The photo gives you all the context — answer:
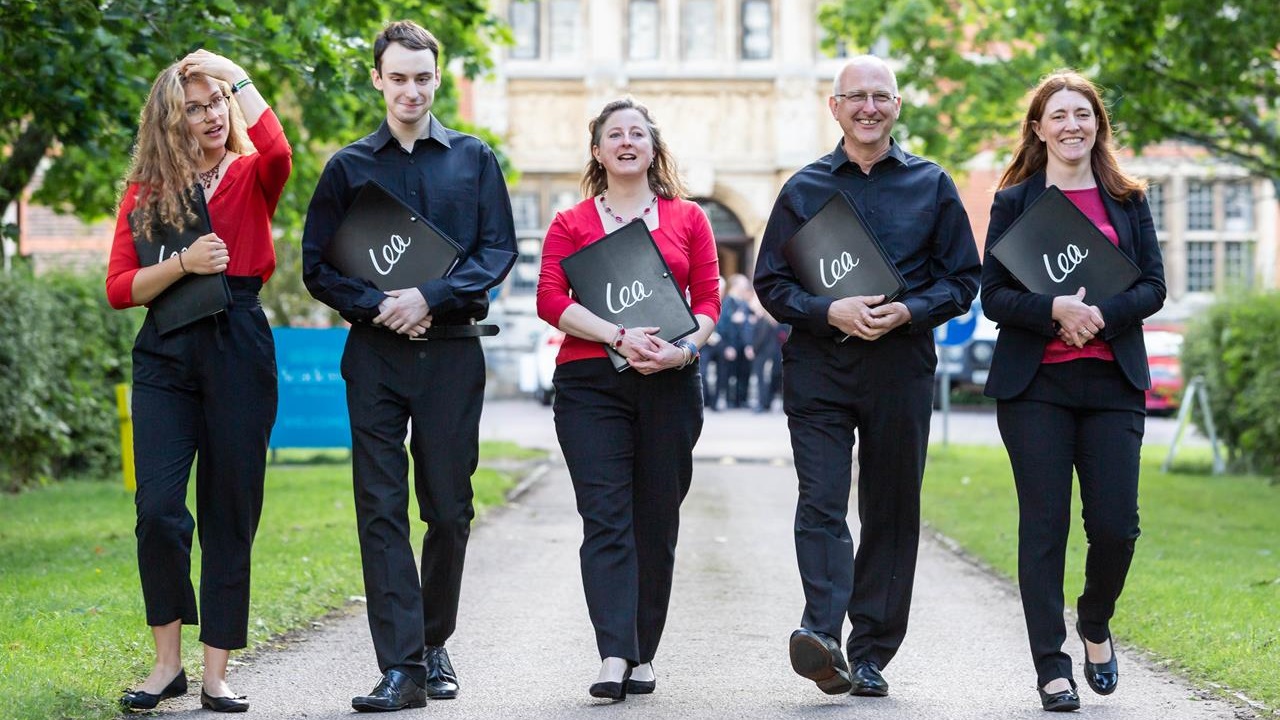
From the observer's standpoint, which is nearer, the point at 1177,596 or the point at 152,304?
the point at 152,304

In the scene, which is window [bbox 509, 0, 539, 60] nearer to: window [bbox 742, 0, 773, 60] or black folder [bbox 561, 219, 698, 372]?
window [bbox 742, 0, 773, 60]

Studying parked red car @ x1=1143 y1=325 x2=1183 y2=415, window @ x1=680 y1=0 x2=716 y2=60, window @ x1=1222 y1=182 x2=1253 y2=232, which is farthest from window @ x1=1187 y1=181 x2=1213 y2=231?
window @ x1=680 y1=0 x2=716 y2=60

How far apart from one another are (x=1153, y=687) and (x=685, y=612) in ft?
8.36

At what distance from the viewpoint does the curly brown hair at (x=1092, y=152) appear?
655 cm

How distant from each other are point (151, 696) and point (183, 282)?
1352 millimetres

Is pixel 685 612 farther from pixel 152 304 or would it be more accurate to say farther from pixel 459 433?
pixel 152 304

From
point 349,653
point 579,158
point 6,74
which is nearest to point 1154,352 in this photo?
point 579,158

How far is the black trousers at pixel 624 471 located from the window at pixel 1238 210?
32200mm

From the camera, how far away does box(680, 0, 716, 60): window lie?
118 feet

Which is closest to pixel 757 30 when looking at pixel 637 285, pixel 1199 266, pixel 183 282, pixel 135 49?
pixel 1199 266

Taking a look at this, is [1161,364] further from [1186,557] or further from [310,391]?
[1186,557]

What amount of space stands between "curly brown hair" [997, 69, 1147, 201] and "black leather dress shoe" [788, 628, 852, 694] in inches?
69.4

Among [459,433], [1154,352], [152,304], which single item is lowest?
[1154,352]

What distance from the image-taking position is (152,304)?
20.9 ft
